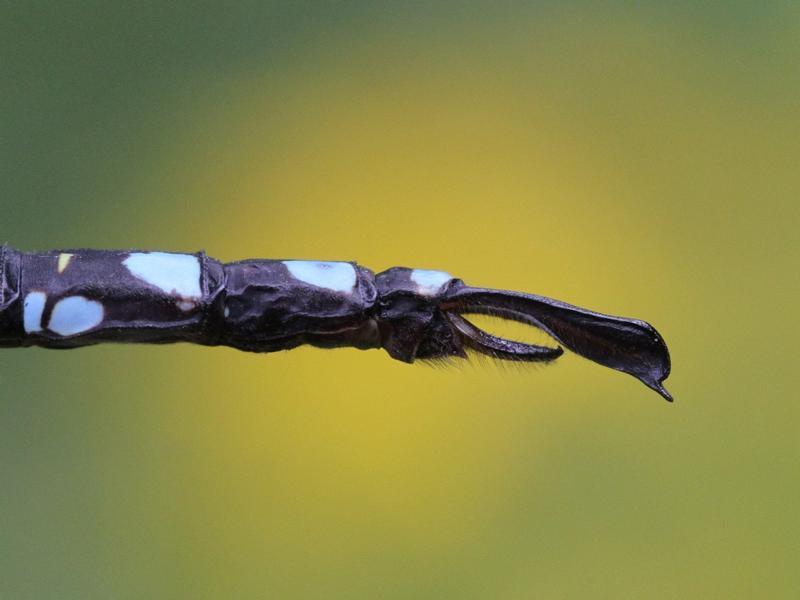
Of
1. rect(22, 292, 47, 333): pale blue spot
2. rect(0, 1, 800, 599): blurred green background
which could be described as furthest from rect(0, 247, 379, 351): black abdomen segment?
rect(0, 1, 800, 599): blurred green background

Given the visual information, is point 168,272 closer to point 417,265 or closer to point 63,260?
point 63,260

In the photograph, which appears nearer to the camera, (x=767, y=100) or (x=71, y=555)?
(x=71, y=555)

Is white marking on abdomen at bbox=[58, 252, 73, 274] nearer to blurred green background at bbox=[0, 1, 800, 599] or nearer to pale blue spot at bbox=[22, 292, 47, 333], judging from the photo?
pale blue spot at bbox=[22, 292, 47, 333]

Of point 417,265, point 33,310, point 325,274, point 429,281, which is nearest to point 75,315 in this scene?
point 33,310

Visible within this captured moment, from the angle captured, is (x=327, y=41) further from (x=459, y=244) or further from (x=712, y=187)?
(x=712, y=187)

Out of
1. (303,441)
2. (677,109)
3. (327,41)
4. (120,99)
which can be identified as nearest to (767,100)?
(677,109)

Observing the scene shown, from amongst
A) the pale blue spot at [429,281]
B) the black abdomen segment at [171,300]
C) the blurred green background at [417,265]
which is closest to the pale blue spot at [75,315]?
the black abdomen segment at [171,300]
